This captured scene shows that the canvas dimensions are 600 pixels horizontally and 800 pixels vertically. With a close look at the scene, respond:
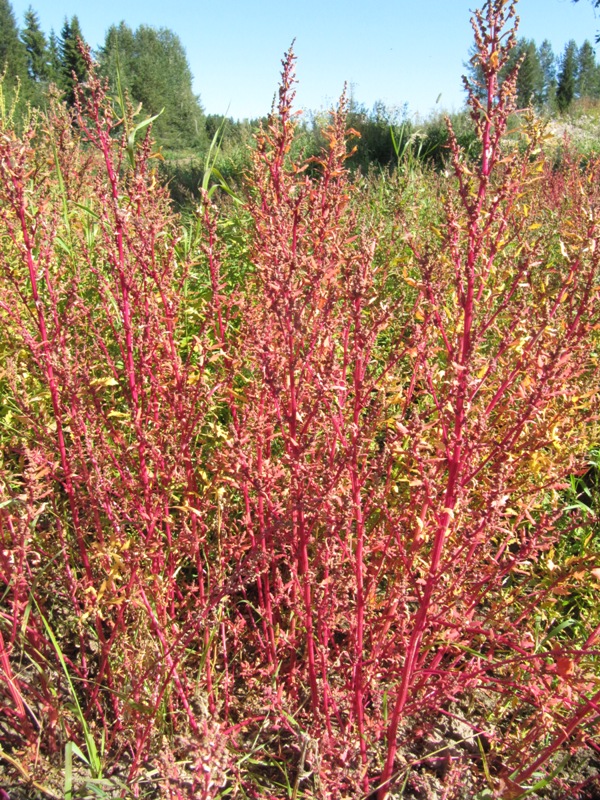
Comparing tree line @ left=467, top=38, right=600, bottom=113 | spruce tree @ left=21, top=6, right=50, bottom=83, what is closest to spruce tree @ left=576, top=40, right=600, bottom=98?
tree line @ left=467, top=38, right=600, bottom=113

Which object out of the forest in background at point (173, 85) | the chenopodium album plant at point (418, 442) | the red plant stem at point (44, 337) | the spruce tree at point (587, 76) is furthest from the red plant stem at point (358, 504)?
the spruce tree at point (587, 76)

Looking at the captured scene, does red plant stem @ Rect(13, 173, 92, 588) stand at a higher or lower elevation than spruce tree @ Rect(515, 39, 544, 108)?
lower

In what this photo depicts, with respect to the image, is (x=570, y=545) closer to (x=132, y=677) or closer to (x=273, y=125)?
(x=132, y=677)

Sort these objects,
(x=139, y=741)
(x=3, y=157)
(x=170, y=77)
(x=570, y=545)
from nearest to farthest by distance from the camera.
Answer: (x=3, y=157) → (x=139, y=741) → (x=570, y=545) → (x=170, y=77)

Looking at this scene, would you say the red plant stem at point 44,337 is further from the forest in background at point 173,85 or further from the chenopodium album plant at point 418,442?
the forest in background at point 173,85

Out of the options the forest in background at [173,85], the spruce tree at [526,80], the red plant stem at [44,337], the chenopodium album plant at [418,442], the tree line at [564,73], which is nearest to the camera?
the chenopodium album plant at [418,442]

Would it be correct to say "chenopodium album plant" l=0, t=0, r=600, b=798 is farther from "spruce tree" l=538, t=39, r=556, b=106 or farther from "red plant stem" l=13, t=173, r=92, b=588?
"spruce tree" l=538, t=39, r=556, b=106

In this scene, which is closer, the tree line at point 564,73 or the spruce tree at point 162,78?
the spruce tree at point 162,78

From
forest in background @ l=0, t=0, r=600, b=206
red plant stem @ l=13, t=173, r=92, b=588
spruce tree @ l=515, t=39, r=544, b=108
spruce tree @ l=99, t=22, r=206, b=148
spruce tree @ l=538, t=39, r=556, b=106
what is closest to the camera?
red plant stem @ l=13, t=173, r=92, b=588

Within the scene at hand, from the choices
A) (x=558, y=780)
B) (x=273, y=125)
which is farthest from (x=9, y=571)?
(x=558, y=780)

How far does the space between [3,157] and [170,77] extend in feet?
225

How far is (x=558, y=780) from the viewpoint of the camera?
5.29 ft

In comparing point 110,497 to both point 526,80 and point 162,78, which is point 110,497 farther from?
point 526,80

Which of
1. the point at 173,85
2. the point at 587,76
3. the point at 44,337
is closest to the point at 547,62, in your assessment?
the point at 587,76
